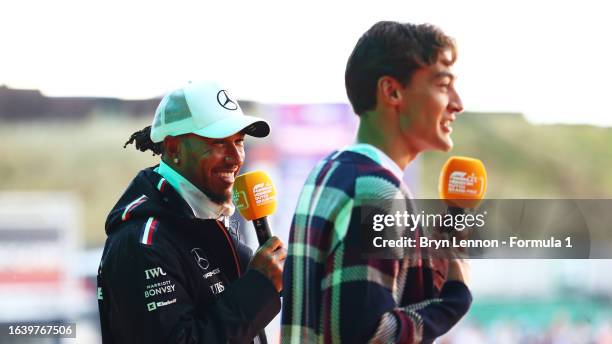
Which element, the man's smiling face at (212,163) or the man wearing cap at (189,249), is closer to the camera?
the man wearing cap at (189,249)

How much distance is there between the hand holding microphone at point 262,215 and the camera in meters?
2.16

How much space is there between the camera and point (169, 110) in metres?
2.36

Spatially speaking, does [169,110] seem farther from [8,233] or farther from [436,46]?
[8,233]

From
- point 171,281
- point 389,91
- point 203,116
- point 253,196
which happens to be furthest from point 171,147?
point 389,91

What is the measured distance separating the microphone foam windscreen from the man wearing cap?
3 cm

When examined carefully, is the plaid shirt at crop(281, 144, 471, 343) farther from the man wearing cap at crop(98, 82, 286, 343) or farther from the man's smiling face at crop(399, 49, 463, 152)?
the man wearing cap at crop(98, 82, 286, 343)

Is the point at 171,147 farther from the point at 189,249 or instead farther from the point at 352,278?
the point at 352,278

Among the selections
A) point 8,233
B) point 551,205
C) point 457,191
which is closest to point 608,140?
point 551,205

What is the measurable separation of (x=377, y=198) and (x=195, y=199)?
75 centimetres

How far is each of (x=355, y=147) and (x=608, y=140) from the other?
141 centimetres

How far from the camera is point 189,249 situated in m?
2.23

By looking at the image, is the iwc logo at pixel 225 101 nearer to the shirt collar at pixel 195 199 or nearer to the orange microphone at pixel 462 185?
the shirt collar at pixel 195 199

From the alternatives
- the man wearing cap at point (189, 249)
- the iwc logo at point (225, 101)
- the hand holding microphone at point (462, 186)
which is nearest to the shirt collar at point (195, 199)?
the man wearing cap at point (189, 249)

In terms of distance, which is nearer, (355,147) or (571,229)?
(355,147)
